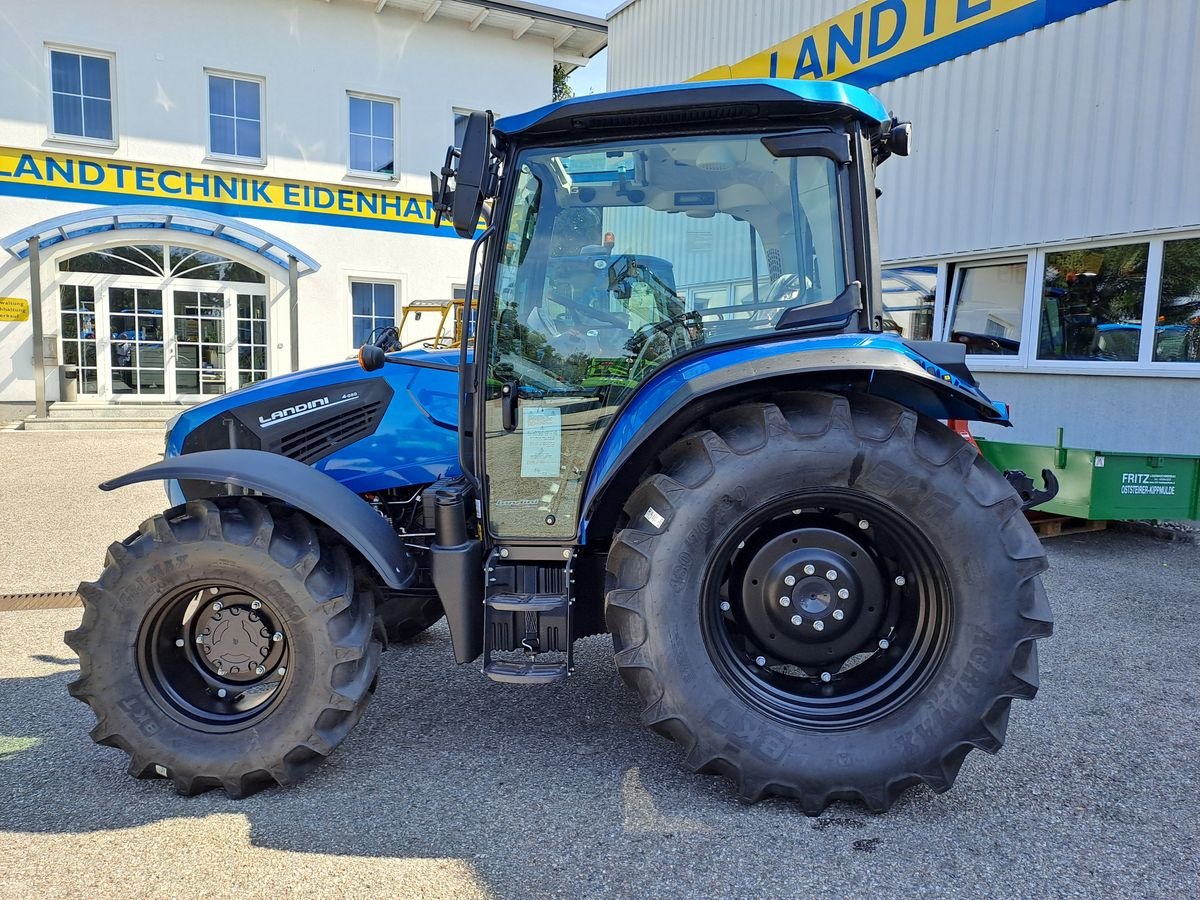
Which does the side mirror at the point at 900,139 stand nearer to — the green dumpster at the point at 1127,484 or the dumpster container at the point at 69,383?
the green dumpster at the point at 1127,484

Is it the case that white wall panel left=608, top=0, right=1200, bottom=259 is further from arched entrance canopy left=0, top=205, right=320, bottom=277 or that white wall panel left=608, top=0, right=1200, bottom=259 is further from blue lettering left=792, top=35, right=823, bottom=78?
arched entrance canopy left=0, top=205, right=320, bottom=277

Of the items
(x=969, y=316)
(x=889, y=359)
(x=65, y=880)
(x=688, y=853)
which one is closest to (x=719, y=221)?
(x=889, y=359)

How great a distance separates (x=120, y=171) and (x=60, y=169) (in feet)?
2.75

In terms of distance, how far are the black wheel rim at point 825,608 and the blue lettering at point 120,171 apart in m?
14.5

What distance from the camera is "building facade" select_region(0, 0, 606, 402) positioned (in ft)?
42.9

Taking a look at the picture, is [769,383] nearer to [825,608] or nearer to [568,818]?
[825,608]

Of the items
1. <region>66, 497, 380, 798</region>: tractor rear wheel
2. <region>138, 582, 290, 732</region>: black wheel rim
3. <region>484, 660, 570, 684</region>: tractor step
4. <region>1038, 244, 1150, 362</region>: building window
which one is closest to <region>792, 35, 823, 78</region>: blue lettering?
<region>1038, 244, 1150, 362</region>: building window

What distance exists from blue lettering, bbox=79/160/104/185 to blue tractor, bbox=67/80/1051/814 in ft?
44.2

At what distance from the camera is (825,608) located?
2.69 metres

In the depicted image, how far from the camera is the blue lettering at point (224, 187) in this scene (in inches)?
560

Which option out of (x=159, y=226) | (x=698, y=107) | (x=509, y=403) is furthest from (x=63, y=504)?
(x=159, y=226)

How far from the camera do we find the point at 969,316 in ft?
28.0

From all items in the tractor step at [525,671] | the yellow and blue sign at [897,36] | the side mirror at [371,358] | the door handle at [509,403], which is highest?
the yellow and blue sign at [897,36]

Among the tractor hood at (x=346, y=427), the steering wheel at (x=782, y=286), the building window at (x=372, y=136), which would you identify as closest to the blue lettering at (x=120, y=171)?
the building window at (x=372, y=136)
